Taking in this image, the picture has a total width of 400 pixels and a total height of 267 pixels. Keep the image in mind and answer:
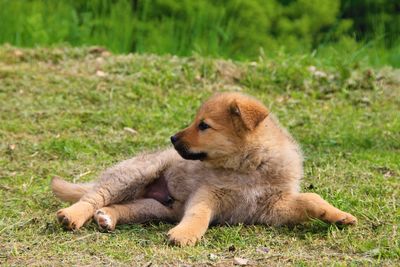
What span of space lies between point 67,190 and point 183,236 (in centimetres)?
123

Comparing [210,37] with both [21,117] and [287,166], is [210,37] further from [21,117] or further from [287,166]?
[287,166]

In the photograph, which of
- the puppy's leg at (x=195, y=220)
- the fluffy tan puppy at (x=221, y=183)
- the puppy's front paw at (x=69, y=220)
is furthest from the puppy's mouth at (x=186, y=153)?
the puppy's front paw at (x=69, y=220)

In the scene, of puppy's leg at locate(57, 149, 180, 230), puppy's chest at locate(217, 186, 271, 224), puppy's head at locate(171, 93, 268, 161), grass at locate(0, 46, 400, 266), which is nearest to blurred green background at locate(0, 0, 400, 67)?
grass at locate(0, 46, 400, 266)

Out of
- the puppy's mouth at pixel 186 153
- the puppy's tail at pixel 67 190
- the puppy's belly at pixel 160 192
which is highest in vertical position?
the puppy's mouth at pixel 186 153

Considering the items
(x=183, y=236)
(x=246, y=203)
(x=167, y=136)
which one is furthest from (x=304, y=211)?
(x=167, y=136)

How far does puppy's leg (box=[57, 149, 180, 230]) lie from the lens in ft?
16.3

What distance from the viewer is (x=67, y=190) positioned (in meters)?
5.57

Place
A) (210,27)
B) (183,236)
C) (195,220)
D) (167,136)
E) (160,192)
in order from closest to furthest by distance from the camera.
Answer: (183,236)
(195,220)
(160,192)
(167,136)
(210,27)

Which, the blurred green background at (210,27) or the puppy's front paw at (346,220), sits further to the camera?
the blurred green background at (210,27)

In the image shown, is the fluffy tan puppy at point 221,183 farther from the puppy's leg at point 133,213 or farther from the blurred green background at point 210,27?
the blurred green background at point 210,27

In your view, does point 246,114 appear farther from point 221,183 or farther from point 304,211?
point 304,211

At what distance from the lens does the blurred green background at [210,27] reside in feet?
37.0

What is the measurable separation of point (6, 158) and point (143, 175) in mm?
1913

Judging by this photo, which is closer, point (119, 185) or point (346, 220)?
Answer: point (346, 220)
